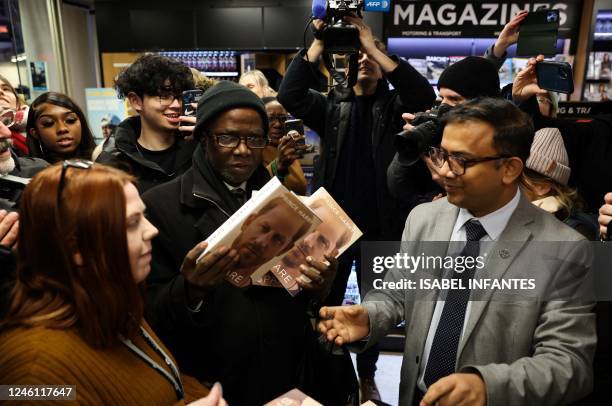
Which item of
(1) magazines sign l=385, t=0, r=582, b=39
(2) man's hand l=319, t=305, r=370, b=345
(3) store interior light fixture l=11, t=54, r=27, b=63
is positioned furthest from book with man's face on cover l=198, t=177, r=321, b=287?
(3) store interior light fixture l=11, t=54, r=27, b=63

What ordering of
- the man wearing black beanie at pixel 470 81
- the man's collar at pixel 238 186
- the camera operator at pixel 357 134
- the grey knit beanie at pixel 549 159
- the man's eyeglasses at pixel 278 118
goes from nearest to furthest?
the man's collar at pixel 238 186, the grey knit beanie at pixel 549 159, the man wearing black beanie at pixel 470 81, the camera operator at pixel 357 134, the man's eyeglasses at pixel 278 118

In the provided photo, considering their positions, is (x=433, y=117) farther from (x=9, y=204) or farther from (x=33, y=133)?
(x=33, y=133)

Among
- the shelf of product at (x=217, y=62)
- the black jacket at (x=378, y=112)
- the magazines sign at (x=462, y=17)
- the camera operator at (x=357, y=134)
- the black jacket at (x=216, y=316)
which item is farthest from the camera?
the shelf of product at (x=217, y=62)

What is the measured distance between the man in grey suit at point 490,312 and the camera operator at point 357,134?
909 millimetres

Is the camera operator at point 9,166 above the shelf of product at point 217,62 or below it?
below

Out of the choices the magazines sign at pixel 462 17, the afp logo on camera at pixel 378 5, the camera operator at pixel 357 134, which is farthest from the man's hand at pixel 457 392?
the magazines sign at pixel 462 17

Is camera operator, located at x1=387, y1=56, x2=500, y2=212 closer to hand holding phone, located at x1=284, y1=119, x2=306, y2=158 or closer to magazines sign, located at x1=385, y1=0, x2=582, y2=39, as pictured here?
hand holding phone, located at x1=284, y1=119, x2=306, y2=158

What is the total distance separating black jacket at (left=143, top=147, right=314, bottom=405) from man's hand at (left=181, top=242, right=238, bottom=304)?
17 centimetres

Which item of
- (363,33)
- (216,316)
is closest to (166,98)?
(363,33)

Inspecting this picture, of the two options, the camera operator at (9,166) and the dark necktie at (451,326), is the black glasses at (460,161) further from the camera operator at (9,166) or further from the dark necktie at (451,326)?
the camera operator at (9,166)

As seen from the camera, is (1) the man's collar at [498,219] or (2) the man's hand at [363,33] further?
(2) the man's hand at [363,33]

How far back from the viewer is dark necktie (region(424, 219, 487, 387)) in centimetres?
130

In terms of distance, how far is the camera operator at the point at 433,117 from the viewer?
71.5 inches

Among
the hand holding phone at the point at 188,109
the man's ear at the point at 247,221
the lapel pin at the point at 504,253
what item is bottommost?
the lapel pin at the point at 504,253
